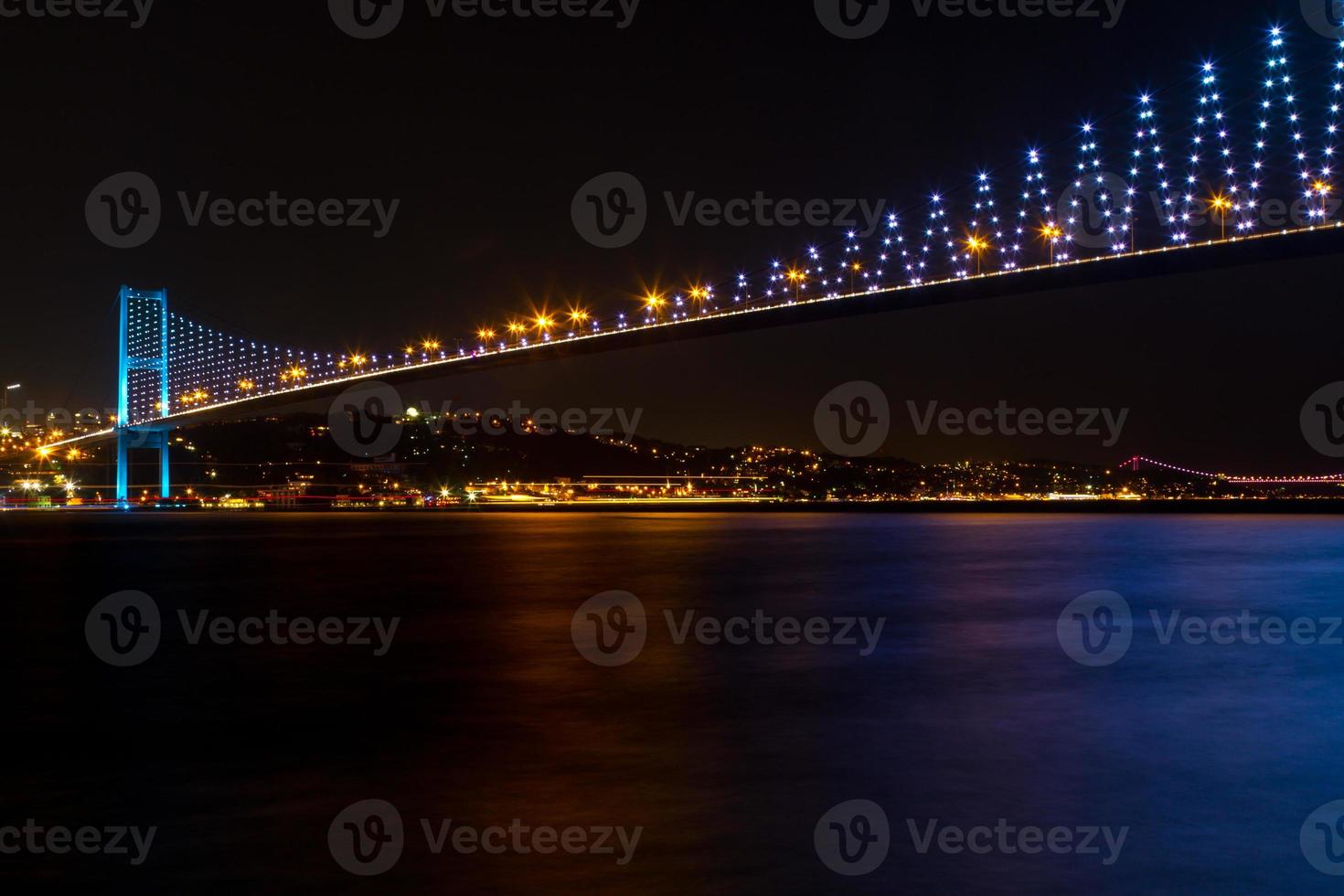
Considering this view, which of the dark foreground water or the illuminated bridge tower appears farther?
the illuminated bridge tower

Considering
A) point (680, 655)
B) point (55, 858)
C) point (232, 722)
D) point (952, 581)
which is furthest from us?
point (952, 581)

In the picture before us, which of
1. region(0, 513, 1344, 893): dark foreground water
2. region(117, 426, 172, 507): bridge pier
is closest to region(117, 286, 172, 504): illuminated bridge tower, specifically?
region(117, 426, 172, 507): bridge pier

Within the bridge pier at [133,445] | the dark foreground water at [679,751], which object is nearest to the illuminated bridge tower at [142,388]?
the bridge pier at [133,445]

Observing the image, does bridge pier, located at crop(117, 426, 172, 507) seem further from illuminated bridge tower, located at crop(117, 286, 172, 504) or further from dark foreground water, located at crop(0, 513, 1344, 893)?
dark foreground water, located at crop(0, 513, 1344, 893)

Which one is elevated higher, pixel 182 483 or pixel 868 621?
pixel 182 483

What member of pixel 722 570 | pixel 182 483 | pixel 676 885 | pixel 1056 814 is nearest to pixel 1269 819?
pixel 1056 814

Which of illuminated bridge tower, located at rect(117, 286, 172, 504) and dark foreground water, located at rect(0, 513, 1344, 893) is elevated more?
illuminated bridge tower, located at rect(117, 286, 172, 504)

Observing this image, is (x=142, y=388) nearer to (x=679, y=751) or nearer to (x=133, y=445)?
(x=133, y=445)

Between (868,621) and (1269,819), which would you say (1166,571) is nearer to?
(868,621)
